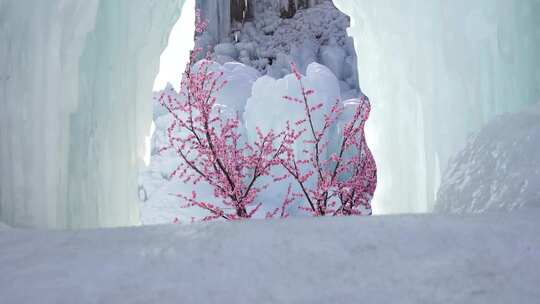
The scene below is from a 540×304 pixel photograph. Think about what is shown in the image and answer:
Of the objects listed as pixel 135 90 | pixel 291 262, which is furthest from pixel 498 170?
pixel 135 90

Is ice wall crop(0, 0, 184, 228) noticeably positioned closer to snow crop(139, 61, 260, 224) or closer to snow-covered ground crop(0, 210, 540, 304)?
snow-covered ground crop(0, 210, 540, 304)

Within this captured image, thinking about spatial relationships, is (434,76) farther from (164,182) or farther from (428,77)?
(164,182)

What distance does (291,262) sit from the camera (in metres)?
1.04

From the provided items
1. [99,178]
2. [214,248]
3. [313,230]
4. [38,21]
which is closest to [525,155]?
[313,230]

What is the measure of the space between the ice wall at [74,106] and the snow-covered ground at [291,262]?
0.84 meters

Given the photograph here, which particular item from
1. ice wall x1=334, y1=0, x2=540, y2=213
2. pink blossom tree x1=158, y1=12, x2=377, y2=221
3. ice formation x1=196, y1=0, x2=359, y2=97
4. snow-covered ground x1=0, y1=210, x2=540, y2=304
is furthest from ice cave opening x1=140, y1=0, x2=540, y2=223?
ice formation x1=196, y1=0, x2=359, y2=97

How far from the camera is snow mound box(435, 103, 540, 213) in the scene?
157 centimetres

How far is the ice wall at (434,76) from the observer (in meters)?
2.32

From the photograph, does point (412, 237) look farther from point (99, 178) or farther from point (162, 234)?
point (99, 178)

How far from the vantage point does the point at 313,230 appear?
4.06ft

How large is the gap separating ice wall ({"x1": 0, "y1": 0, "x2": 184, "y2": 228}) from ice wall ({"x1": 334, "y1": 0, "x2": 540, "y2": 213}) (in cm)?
184

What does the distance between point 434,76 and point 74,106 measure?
2019 millimetres

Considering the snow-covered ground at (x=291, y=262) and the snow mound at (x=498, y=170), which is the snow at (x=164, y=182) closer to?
the snow mound at (x=498, y=170)

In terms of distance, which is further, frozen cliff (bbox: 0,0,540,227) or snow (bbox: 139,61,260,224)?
snow (bbox: 139,61,260,224)
